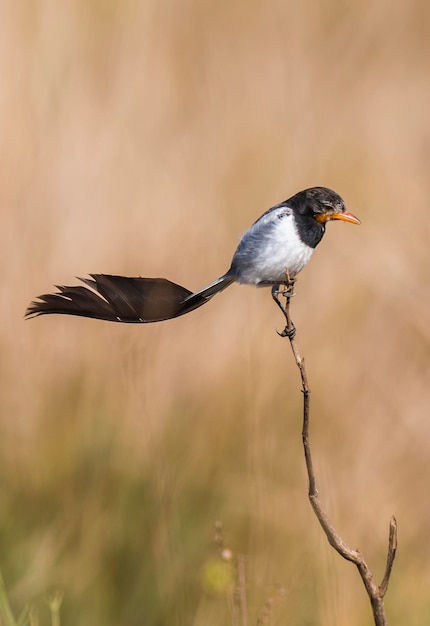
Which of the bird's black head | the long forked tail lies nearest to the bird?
the bird's black head

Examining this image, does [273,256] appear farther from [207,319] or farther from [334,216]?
[207,319]

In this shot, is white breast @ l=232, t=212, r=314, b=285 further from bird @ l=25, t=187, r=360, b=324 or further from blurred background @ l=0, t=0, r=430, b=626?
blurred background @ l=0, t=0, r=430, b=626

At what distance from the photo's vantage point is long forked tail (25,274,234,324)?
1098 millimetres

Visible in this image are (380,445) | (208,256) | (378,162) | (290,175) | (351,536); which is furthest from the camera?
(378,162)

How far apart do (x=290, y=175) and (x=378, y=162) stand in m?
0.40

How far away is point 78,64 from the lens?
3.08 metres

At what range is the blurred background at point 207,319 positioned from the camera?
6.65 ft

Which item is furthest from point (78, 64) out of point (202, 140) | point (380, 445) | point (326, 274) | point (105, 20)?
point (380, 445)

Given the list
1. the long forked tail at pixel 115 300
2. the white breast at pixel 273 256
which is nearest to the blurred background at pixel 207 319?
the white breast at pixel 273 256

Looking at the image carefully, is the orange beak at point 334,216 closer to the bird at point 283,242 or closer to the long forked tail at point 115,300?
the bird at point 283,242

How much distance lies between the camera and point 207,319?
2.73m

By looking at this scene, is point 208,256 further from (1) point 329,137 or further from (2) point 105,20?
(2) point 105,20

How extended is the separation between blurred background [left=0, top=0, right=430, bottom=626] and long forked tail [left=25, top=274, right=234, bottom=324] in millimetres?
506

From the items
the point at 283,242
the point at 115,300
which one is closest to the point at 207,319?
the point at 283,242
